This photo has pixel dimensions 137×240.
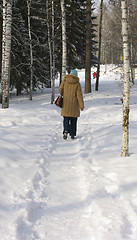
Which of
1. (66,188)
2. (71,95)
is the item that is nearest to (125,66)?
(71,95)

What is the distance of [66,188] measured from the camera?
140 inches

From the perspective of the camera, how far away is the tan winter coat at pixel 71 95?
6.69 m

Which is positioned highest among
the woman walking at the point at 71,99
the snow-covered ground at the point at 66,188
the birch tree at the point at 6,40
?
the birch tree at the point at 6,40

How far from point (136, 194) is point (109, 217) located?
68cm

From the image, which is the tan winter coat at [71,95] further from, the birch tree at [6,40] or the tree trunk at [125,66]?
the birch tree at [6,40]

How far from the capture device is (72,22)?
20.6 meters

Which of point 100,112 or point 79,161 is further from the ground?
point 100,112

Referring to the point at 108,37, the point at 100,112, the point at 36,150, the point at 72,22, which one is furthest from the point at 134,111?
the point at 108,37

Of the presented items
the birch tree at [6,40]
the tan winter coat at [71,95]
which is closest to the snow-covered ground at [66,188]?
the tan winter coat at [71,95]

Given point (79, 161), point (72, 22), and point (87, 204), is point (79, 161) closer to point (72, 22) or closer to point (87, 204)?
point (87, 204)

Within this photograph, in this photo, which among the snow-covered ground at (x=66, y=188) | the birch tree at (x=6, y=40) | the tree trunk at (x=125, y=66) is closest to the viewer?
the snow-covered ground at (x=66, y=188)

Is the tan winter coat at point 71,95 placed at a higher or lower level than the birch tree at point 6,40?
lower

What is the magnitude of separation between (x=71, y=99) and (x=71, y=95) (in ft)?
0.39

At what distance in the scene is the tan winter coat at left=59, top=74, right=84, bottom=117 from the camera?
6.69m
